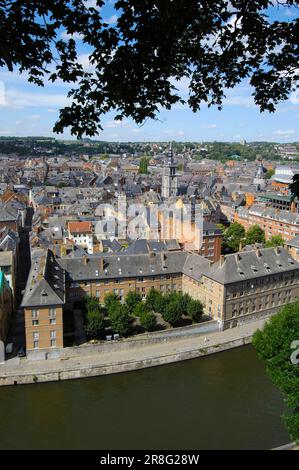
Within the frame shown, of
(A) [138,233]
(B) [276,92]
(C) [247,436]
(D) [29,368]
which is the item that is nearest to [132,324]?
(D) [29,368]

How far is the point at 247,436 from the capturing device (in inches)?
699

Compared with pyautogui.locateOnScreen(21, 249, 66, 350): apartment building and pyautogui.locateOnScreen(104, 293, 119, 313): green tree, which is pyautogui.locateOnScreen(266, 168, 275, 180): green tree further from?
pyautogui.locateOnScreen(21, 249, 66, 350): apartment building

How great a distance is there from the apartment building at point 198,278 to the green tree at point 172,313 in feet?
10.5

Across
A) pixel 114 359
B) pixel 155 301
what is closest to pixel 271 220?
pixel 155 301

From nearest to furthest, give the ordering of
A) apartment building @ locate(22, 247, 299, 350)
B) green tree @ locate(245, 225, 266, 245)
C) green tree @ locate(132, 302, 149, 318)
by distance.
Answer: green tree @ locate(132, 302, 149, 318) < apartment building @ locate(22, 247, 299, 350) < green tree @ locate(245, 225, 266, 245)

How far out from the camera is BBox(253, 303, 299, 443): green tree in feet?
50.2

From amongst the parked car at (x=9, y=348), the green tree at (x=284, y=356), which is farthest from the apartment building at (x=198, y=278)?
the green tree at (x=284, y=356)

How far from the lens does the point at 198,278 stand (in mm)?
29969

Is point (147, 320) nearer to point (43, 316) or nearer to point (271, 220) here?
point (43, 316)

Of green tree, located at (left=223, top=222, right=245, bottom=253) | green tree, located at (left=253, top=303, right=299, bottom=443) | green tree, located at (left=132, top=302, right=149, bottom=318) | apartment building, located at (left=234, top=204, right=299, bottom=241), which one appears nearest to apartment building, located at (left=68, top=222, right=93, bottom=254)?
green tree, located at (left=223, top=222, right=245, bottom=253)

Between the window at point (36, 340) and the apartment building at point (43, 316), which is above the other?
the apartment building at point (43, 316)

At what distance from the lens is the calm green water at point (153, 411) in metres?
17.5

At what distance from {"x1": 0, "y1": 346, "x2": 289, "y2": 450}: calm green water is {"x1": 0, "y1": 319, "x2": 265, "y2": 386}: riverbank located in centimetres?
41

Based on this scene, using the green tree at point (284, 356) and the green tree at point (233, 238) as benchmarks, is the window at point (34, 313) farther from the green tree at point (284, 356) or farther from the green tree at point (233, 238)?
→ the green tree at point (233, 238)
